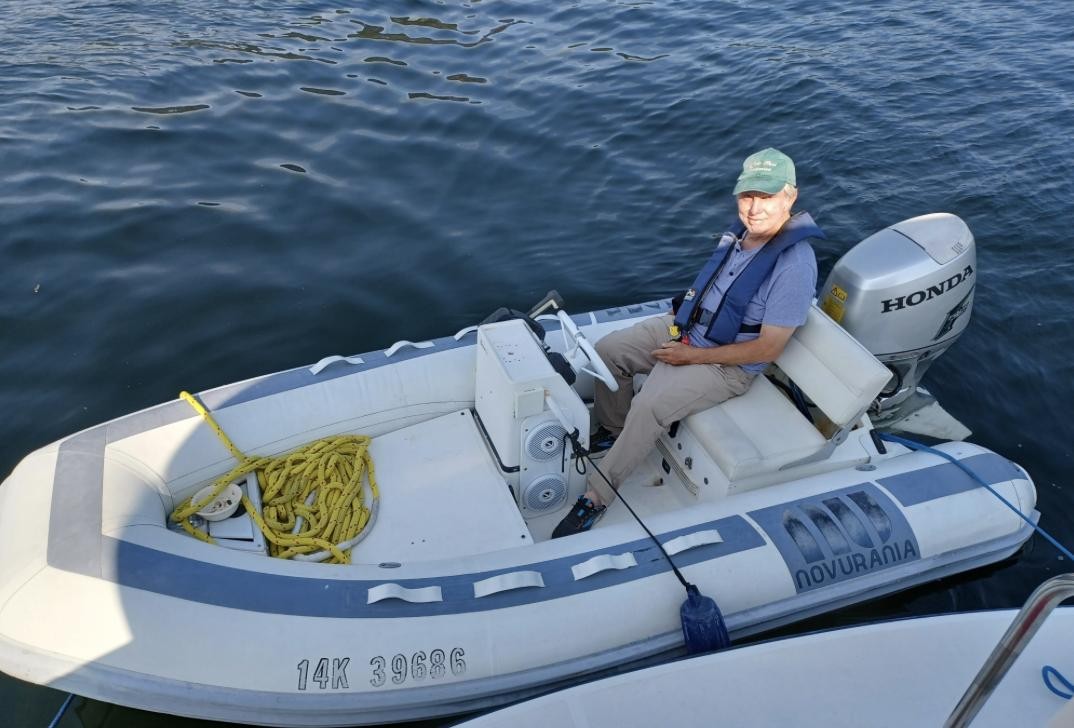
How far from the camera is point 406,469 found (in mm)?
3254

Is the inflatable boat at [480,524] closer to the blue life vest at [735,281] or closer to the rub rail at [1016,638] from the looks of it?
the blue life vest at [735,281]

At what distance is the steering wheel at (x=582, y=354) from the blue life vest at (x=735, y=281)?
1.38 feet

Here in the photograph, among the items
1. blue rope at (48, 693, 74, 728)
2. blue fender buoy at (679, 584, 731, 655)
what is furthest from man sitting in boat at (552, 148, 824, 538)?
blue rope at (48, 693, 74, 728)

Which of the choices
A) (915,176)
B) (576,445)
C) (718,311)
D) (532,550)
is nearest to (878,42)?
(915,176)

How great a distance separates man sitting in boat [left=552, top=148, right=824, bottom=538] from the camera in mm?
2896

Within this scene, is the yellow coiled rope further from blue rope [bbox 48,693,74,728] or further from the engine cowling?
the engine cowling

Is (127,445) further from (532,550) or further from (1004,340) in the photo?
(1004,340)

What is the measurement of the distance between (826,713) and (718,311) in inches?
62.3

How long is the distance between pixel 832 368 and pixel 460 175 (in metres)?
3.97

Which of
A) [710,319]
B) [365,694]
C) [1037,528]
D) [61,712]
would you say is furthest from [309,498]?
[1037,528]

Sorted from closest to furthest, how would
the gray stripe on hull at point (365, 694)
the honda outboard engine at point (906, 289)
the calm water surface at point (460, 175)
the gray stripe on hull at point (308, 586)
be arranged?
the gray stripe on hull at point (365, 694), the gray stripe on hull at point (308, 586), the honda outboard engine at point (906, 289), the calm water surface at point (460, 175)

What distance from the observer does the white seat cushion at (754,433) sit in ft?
9.70

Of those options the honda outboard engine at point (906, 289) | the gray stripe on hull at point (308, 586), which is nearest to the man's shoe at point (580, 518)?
the gray stripe on hull at point (308, 586)

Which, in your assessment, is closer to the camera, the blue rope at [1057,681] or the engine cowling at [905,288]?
the blue rope at [1057,681]
